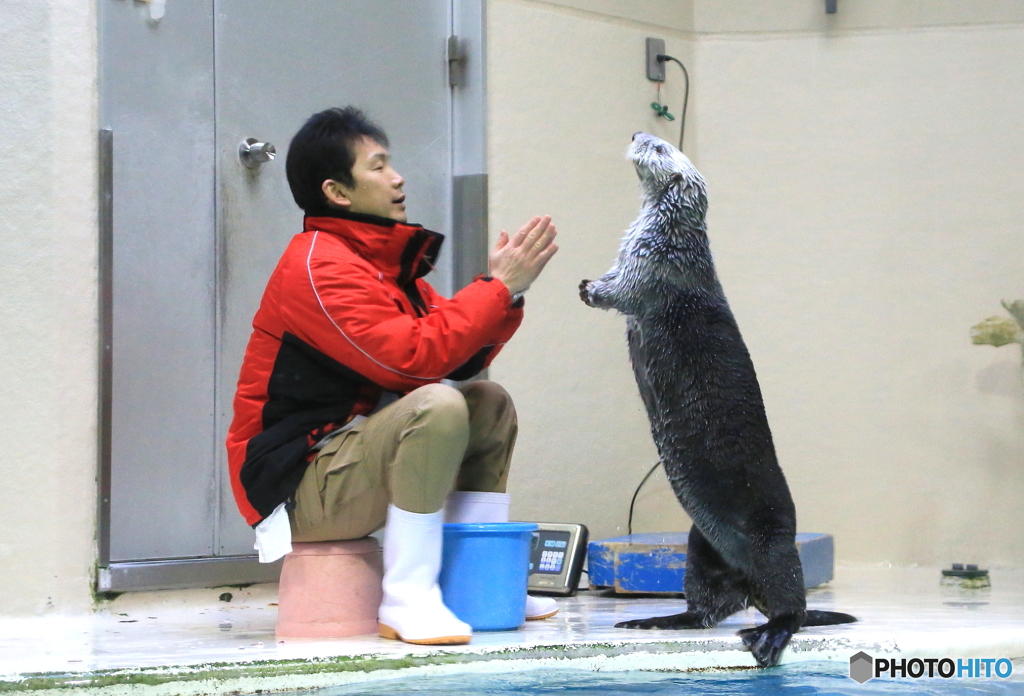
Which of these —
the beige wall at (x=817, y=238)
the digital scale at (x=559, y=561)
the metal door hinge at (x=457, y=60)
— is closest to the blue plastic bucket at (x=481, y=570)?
the digital scale at (x=559, y=561)

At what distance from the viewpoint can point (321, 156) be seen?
247 centimetres

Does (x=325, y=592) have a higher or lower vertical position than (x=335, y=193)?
lower

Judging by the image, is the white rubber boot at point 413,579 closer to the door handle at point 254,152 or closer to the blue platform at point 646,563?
the blue platform at point 646,563

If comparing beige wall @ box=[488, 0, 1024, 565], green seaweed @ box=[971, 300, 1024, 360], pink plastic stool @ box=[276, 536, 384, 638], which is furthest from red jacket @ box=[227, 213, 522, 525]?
green seaweed @ box=[971, 300, 1024, 360]

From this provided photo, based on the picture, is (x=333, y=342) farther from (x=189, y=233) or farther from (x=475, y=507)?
(x=189, y=233)

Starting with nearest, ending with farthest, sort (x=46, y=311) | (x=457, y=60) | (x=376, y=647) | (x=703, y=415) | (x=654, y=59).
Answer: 1. (x=376, y=647)
2. (x=703, y=415)
3. (x=46, y=311)
4. (x=457, y=60)
5. (x=654, y=59)

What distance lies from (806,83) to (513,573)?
9.33ft

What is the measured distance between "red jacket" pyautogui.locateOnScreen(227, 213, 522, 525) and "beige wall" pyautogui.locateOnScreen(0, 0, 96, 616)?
91cm

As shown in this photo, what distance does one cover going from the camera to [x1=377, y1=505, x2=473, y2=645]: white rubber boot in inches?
86.4

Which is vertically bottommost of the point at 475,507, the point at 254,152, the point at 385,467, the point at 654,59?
the point at 475,507

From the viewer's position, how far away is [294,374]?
2338mm

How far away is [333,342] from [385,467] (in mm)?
287

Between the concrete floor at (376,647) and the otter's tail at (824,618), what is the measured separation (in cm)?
4

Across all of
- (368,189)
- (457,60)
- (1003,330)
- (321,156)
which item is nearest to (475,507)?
(368,189)
